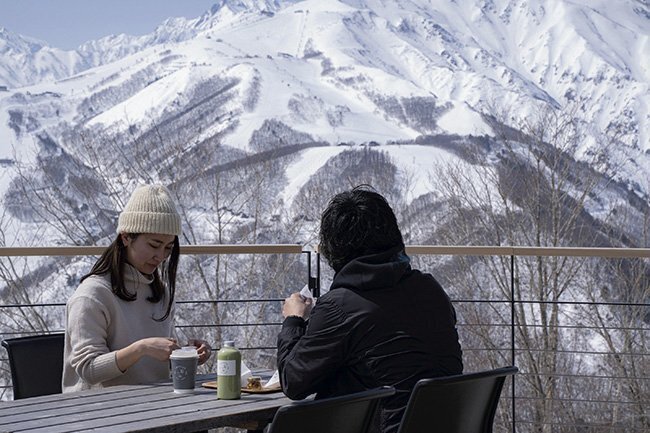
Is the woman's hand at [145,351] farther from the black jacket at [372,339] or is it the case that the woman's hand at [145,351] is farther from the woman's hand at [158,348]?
the black jacket at [372,339]

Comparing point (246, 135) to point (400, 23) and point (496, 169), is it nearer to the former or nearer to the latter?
point (496, 169)

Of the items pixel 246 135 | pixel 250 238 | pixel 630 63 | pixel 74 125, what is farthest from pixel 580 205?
pixel 630 63

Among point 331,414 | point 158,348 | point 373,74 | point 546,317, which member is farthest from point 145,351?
point 373,74

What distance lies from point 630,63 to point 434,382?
96.1 m

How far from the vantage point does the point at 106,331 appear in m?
2.70

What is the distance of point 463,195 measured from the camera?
13.7 m

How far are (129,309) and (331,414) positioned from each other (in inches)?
40.8

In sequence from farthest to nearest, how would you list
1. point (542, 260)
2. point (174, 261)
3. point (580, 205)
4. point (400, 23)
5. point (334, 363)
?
point (400, 23) < point (580, 205) < point (542, 260) < point (174, 261) < point (334, 363)

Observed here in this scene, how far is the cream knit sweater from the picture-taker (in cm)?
261

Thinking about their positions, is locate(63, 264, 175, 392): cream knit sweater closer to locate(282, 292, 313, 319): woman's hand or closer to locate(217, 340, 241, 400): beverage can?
locate(217, 340, 241, 400): beverage can

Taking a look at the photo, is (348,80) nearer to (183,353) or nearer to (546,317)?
(546,317)

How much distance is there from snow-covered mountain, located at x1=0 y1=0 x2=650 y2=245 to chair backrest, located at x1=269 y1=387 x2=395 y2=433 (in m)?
10.9

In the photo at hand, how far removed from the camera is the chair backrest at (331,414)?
179 cm

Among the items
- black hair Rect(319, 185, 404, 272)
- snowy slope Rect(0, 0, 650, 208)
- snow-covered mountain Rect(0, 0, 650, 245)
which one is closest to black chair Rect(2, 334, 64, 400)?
black hair Rect(319, 185, 404, 272)
